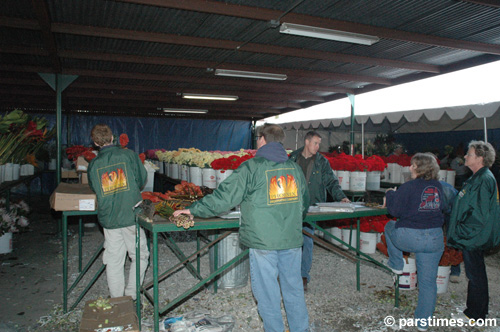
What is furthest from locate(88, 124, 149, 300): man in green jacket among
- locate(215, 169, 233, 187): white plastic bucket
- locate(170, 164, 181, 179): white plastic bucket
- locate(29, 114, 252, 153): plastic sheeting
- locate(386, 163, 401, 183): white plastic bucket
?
locate(29, 114, 252, 153): plastic sheeting

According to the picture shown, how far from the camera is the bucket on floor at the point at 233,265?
4.49 meters

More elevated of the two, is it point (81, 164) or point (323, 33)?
point (323, 33)

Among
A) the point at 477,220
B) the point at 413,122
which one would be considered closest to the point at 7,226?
the point at 477,220

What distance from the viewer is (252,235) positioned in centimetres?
282

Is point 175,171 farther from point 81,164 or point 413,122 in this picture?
point 413,122

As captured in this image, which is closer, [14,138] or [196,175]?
[14,138]

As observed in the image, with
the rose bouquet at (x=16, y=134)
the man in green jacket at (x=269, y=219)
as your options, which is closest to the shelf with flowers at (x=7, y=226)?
the rose bouquet at (x=16, y=134)

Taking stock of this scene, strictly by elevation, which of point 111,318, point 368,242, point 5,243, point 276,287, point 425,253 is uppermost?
point 425,253

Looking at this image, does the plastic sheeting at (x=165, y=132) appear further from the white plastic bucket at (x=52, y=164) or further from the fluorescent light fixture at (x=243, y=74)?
the fluorescent light fixture at (x=243, y=74)

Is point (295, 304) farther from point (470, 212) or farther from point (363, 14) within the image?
point (363, 14)

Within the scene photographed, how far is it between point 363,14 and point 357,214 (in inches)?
128

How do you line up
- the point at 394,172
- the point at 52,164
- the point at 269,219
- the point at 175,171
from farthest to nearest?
the point at 52,164 < the point at 175,171 < the point at 394,172 < the point at 269,219

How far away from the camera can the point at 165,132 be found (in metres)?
17.2

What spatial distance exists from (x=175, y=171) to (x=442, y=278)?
19.2 ft
